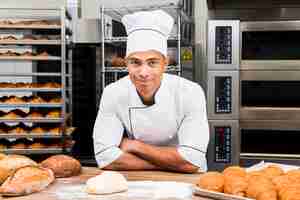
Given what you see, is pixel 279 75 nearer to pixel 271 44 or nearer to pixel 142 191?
pixel 271 44

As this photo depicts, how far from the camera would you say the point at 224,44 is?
299cm

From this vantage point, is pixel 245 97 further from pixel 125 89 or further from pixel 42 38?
pixel 42 38

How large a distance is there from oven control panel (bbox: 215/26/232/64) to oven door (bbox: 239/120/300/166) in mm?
431

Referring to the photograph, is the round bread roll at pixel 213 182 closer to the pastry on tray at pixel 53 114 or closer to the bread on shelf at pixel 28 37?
the pastry on tray at pixel 53 114

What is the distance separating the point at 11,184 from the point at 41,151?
2363 mm

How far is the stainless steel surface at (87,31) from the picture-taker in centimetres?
369

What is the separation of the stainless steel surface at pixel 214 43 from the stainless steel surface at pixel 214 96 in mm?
38

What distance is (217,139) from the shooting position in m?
3.05

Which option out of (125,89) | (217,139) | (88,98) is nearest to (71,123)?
(88,98)

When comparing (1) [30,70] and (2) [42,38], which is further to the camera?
(1) [30,70]

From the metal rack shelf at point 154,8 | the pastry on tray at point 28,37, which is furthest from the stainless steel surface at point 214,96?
the pastry on tray at point 28,37

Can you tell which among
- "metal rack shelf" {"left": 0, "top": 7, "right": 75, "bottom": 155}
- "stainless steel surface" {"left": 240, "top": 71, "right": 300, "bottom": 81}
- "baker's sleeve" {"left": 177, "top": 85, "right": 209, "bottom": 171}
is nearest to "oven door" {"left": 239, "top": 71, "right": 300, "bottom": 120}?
"stainless steel surface" {"left": 240, "top": 71, "right": 300, "bottom": 81}

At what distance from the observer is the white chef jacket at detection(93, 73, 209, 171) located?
2213 mm

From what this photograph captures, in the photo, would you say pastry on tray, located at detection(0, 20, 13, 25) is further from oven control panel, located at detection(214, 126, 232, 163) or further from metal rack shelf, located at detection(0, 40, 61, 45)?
oven control panel, located at detection(214, 126, 232, 163)
